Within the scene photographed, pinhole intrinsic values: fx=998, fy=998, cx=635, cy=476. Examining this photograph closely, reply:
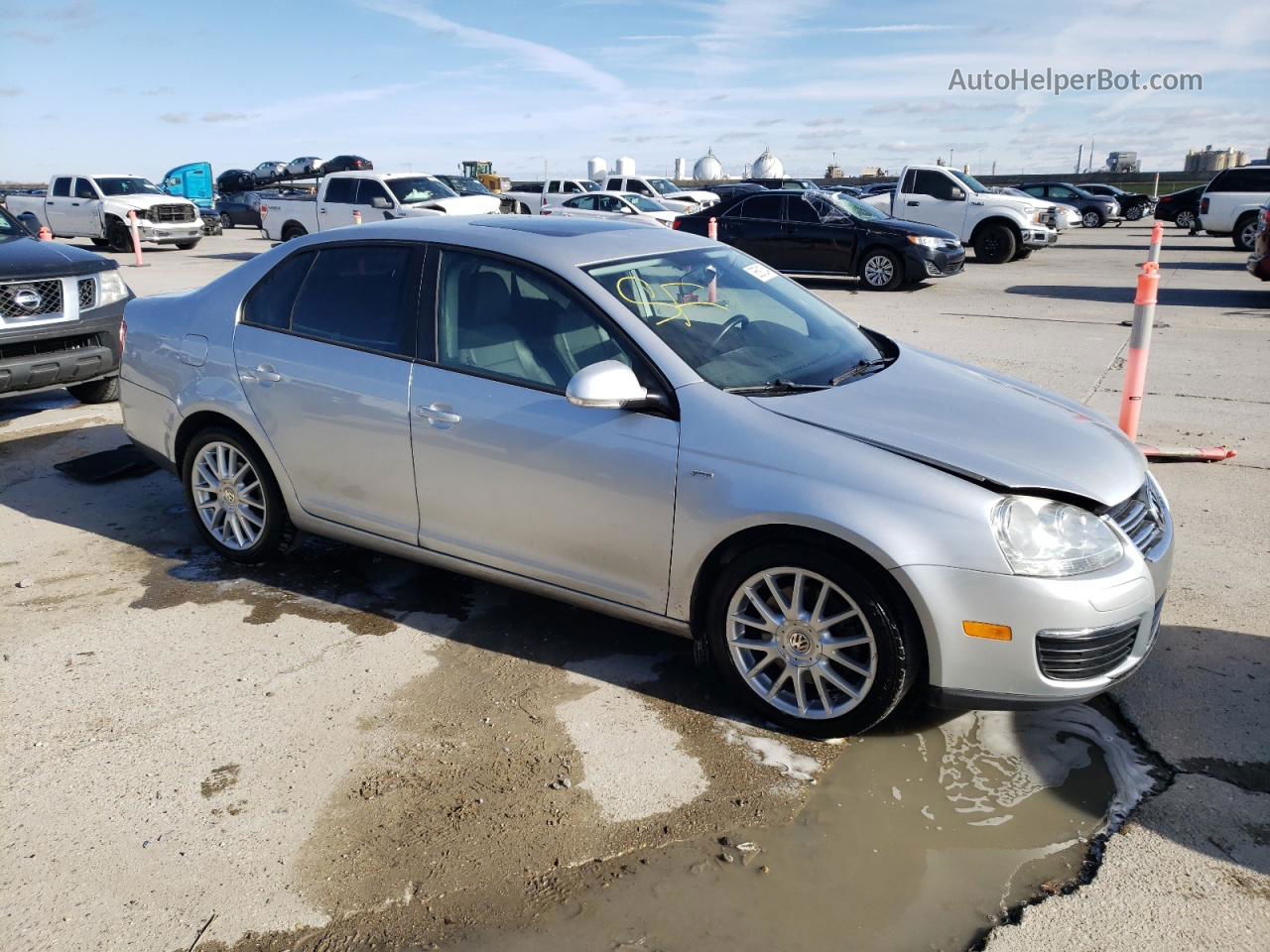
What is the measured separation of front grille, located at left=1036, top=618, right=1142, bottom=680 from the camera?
300 cm

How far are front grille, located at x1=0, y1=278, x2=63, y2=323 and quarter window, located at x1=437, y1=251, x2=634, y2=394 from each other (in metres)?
4.58

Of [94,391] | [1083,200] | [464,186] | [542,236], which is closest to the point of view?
[542,236]

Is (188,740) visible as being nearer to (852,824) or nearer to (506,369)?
(506,369)

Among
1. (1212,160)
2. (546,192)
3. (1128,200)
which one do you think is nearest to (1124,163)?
(1212,160)

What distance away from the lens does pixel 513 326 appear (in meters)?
3.91

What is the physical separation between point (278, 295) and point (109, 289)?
156 inches

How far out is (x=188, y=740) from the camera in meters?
3.40

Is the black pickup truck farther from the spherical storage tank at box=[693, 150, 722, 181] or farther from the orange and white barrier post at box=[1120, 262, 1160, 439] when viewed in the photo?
the spherical storage tank at box=[693, 150, 722, 181]

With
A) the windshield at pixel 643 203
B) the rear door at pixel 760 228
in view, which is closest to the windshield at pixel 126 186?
the windshield at pixel 643 203

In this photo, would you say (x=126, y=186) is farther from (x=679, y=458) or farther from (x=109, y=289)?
(x=679, y=458)

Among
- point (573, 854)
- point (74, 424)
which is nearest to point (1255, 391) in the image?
point (573, 854)

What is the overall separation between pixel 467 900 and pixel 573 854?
33 centimetres

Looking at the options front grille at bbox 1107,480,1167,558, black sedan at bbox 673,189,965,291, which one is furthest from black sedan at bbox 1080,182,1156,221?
front grille at bbox 1107,480,1167,558

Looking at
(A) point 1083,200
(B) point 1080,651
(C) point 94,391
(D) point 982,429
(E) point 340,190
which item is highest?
(A) point 1083,200
